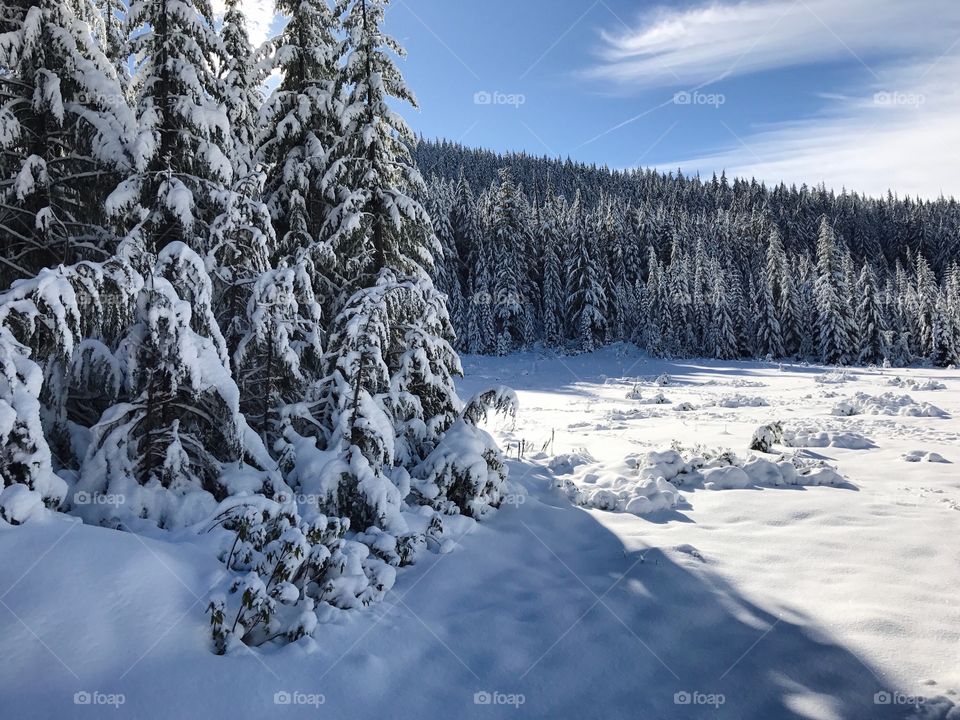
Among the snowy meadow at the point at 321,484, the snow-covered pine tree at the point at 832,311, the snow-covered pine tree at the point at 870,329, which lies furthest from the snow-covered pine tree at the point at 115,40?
the snow-covered pine tree at the point at 870,329

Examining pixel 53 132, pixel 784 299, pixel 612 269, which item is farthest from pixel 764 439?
pixel 784 299

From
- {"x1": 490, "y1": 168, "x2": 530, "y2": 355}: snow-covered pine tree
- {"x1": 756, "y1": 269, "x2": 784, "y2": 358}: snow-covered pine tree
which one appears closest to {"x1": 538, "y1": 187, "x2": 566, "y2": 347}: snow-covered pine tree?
{"x1": 490, "y1": 168, "x2": 530, "y2": 355}: snow-covered pine tree

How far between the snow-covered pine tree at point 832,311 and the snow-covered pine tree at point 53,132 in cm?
6068

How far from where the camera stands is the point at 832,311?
54938mm

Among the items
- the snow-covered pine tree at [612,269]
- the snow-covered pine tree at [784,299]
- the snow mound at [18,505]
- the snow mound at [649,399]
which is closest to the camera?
the snow mound at [18,505]

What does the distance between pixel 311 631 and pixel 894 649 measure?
4986 millimetres

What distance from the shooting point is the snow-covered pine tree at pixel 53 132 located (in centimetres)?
683

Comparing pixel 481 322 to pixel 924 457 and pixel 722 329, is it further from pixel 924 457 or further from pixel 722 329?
pixel 924 457

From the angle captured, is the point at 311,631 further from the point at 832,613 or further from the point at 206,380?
the point at 832,613

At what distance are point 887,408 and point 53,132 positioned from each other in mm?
23168

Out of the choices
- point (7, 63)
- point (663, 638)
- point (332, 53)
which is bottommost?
point (663, 638)

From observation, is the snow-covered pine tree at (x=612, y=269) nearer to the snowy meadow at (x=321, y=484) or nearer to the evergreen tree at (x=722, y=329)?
the evergreen tree at (x=722, y=329)

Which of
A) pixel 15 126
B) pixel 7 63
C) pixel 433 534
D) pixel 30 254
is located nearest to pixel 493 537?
pixel 433 534

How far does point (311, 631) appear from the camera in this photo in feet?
15.5
